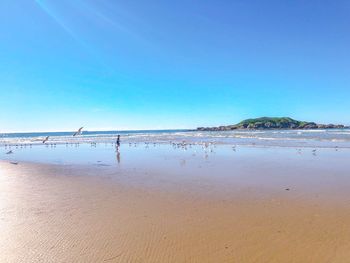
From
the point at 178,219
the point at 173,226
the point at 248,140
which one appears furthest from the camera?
the point at 248,140

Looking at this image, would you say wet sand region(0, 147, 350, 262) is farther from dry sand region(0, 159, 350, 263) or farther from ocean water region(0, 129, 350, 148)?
ocean water region(0, 129, 350, 148)

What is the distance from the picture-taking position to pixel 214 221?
7.54m

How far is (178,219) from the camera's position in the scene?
7.74 m

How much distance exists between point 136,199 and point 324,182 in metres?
7.71

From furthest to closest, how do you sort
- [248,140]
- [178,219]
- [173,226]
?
[248,140], [178,219], [173,226]

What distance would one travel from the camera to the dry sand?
573 cm

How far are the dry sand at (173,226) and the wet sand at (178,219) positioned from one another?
20mm

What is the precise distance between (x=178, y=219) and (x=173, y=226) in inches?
21.4

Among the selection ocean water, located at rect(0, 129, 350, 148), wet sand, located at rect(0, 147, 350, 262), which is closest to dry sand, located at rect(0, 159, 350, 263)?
wet sand, located at rect(0, 147, 350, 262)

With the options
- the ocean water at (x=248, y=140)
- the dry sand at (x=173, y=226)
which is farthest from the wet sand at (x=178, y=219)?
the ocean water at (x=248, y=140)

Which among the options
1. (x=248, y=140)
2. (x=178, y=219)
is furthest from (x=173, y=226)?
(x=248, y=140)

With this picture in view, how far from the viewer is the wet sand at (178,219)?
19.0 feet

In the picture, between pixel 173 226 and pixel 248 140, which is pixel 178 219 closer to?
pixel 173 226

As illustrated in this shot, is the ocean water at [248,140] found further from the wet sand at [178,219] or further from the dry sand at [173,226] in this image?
the dry sand at [173,226]
